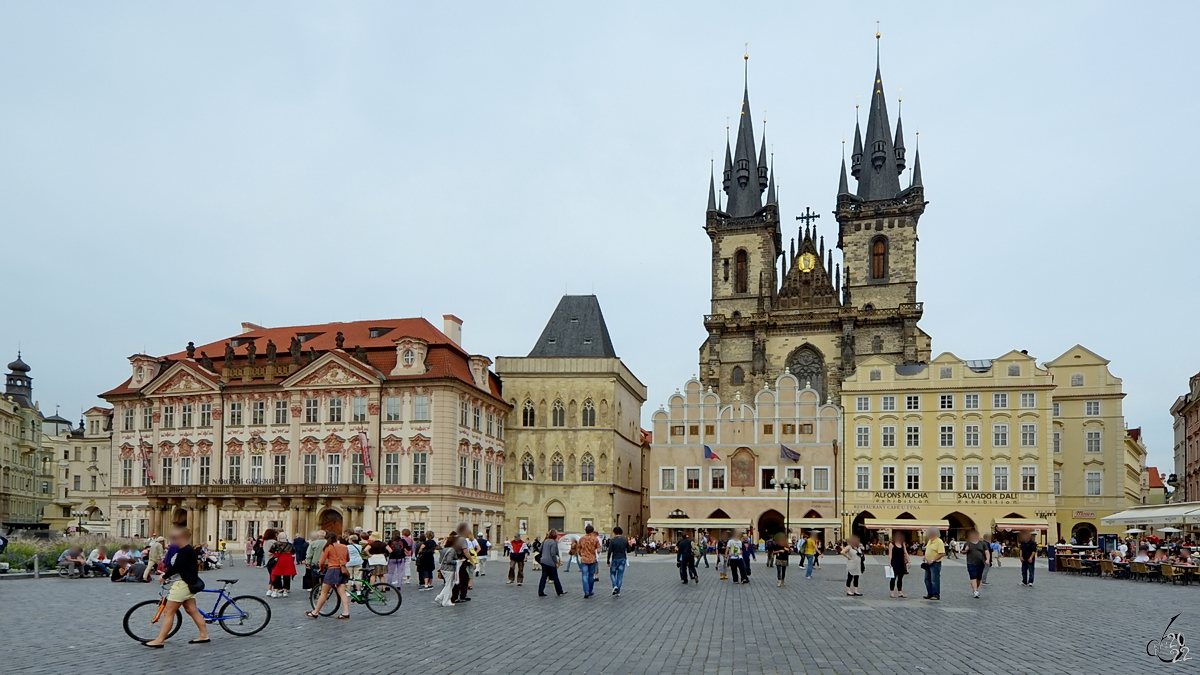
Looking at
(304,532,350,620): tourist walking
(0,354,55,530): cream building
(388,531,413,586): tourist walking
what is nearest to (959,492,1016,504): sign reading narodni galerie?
(388,531,413,586): tourist walking

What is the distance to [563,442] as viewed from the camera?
66312 mm

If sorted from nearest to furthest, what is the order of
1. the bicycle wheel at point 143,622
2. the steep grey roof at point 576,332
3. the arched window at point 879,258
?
the bicycle wheel at point 143,622
the steep grey roof at point 576,332
the arched window at point 879,258

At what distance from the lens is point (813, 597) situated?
990 inches

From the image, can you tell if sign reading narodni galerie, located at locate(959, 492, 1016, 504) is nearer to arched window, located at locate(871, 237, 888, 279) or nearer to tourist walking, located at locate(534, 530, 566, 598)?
arched window, located at locate(871, 237, 888, 279)

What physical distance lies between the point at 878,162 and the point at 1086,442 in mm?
27643

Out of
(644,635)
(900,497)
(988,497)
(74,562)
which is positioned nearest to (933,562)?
(644,635)

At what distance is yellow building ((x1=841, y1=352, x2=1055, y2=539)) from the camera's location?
200 ft

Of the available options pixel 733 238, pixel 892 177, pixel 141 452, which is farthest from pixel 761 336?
pixel 141 452

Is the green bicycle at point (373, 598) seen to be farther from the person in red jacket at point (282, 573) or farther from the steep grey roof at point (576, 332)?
the steep grey roof at point (576, 332)

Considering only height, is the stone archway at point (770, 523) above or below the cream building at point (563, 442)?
below

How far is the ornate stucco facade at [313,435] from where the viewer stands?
5850 centimetres

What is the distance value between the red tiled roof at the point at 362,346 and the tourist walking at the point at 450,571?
35654 mm

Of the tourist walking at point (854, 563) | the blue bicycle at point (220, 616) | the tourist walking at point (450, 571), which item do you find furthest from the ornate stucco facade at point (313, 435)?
the blue bicycle at point (220, 616)

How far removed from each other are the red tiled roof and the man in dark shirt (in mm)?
34066
